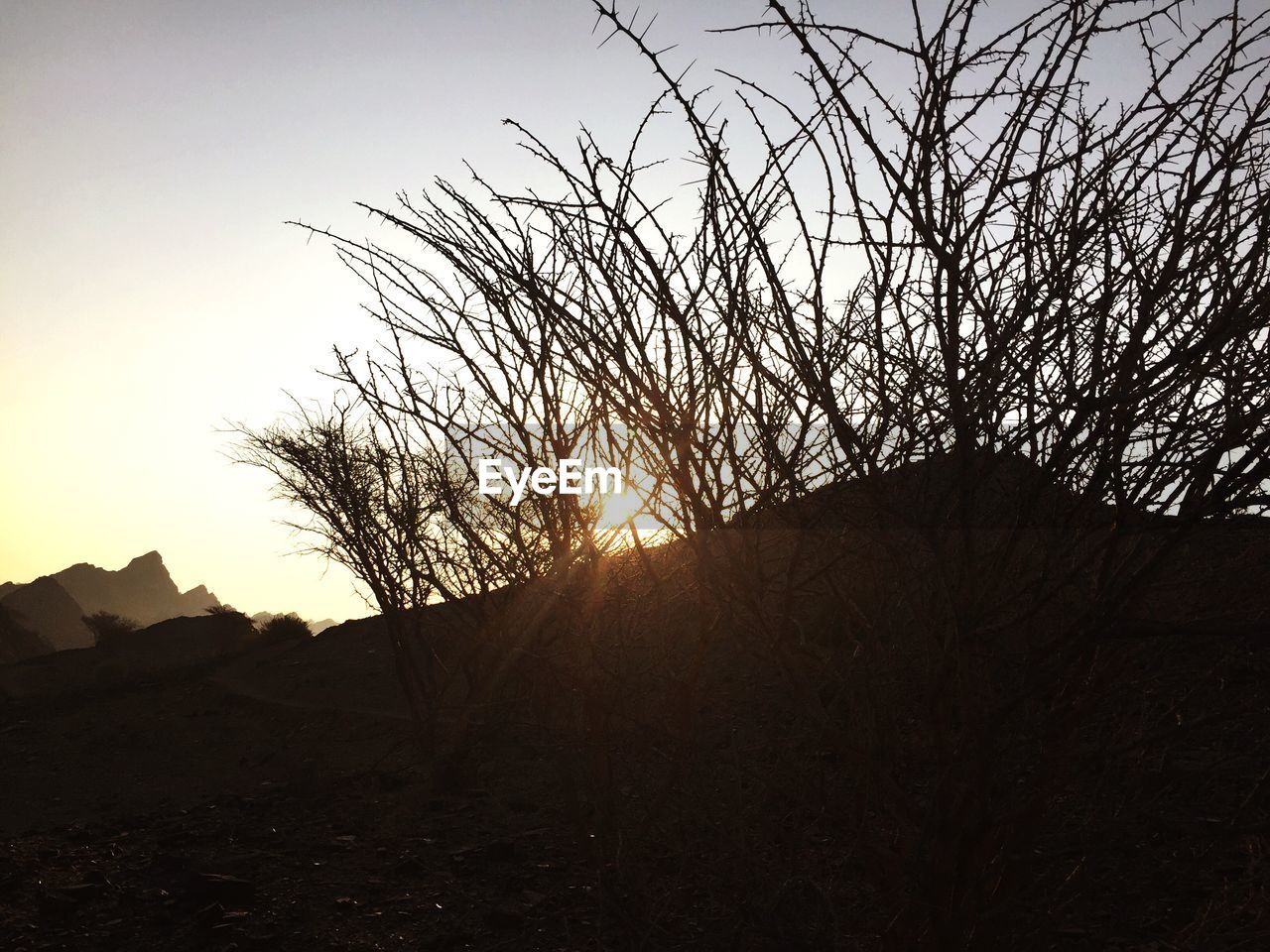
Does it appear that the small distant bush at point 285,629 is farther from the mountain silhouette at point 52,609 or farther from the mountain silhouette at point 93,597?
the mountain silhouette at point 52,609

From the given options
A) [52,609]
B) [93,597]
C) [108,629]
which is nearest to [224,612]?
[108,629]

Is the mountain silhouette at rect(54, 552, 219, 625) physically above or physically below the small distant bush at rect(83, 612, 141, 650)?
above

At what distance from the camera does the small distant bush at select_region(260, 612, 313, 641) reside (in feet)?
77.9

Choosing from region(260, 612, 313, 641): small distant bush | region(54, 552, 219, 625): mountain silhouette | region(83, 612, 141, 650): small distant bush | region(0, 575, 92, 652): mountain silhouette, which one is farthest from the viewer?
region(54, 552, 219, 625): mountain silhouette

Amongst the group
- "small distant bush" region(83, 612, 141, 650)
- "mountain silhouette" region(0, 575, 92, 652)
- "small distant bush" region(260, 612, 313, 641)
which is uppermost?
"mountain silhouette" region(0, 575, 92, 652)

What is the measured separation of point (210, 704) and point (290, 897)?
37.4ft

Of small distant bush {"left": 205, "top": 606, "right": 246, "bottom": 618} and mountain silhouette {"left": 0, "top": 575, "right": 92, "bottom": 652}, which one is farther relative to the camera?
mountain silhouette {"left": 0, "top": 575, "right": 92, "bottom": 652}

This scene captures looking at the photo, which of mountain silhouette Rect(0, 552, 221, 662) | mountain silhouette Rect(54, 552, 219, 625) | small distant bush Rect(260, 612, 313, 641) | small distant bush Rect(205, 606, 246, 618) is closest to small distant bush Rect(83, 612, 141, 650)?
small distant bush Rect(205, 606, 246, 618)

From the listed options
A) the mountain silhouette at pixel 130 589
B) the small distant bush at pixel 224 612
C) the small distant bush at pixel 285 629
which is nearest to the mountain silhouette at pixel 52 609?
the mountain silhouette at pixel 130 589

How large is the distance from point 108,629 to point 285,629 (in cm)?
800

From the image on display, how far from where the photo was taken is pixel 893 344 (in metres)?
2.13

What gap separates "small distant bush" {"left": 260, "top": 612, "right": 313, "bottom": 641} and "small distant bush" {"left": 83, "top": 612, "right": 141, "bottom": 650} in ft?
19.0

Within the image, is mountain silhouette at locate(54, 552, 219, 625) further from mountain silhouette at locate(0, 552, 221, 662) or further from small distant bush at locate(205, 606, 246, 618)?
small distant bush at locate(205, 606, 246, 618)

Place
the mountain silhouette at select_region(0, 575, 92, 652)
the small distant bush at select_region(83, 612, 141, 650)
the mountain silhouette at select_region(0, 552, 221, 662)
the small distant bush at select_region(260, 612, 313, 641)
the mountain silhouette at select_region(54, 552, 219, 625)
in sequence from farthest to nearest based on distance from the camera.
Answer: the mountain silhouette at select_region(54, 552, 219, 625) < the mountain silhouette at select_region(0, 552, 221, 662) < the mountain silhouette at select_region(0, 575, 92, 652) < the small distant bush at select_region(83, 612, 141, 650) < the small distant bush at select_region(260, 612, 313, 641)
